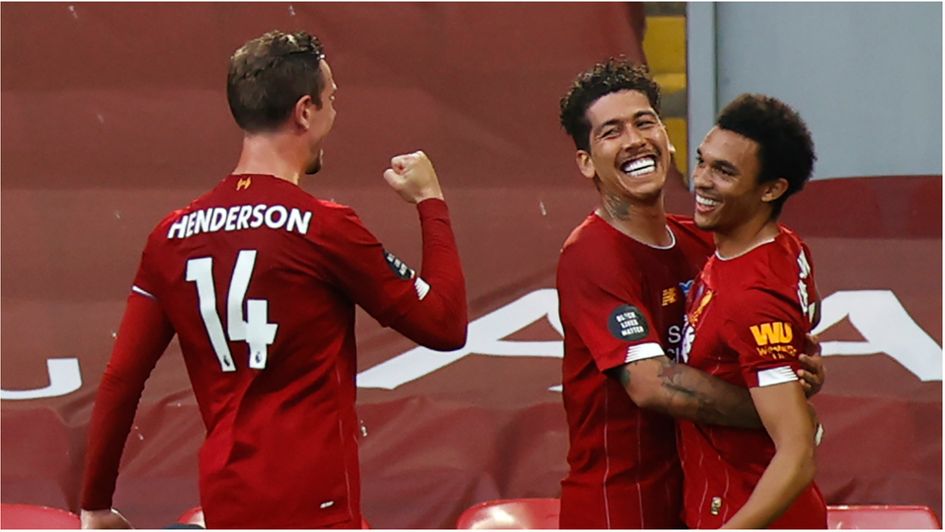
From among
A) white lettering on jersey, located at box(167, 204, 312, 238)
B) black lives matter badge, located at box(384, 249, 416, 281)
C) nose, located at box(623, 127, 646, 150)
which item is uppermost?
nose, located at box(623, 127, 646, 150)

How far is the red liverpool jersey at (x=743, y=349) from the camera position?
8.36ft

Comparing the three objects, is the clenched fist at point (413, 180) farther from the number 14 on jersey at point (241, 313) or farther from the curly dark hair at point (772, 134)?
the curly dark hair at point (772, 134)

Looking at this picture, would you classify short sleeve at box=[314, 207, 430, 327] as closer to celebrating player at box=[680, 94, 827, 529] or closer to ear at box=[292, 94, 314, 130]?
ear at box=[292, 94, 314, 130]

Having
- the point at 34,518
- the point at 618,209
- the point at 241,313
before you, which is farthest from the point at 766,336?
the point at 34,518

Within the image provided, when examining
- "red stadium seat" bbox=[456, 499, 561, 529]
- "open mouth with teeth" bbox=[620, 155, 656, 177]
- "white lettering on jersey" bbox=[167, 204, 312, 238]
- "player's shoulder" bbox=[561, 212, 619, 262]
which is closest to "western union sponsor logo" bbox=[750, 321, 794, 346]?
"player's shoulder" bbox=[561, 212, 619, 262]

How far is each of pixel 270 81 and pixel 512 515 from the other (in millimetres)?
1652

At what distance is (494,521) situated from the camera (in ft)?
12.6

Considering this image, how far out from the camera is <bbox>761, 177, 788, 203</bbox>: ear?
108 inches

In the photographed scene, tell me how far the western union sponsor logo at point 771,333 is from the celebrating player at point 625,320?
5.5 inches

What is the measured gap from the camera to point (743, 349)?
2553 mm

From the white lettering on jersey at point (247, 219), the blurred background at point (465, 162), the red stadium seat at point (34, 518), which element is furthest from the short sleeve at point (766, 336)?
the red stadium seat at point (34, 518)

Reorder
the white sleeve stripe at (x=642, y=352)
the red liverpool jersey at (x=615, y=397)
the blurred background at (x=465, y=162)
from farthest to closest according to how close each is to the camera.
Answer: the blurred background at (x=465, y=162), the red liverpool jersey at (x=615, y=397), the white sleeve stripe at (x=642, y=352)

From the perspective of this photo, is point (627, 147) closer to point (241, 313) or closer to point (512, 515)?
point (241, 313)

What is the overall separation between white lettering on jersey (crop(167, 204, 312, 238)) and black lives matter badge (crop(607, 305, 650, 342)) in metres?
0.61
